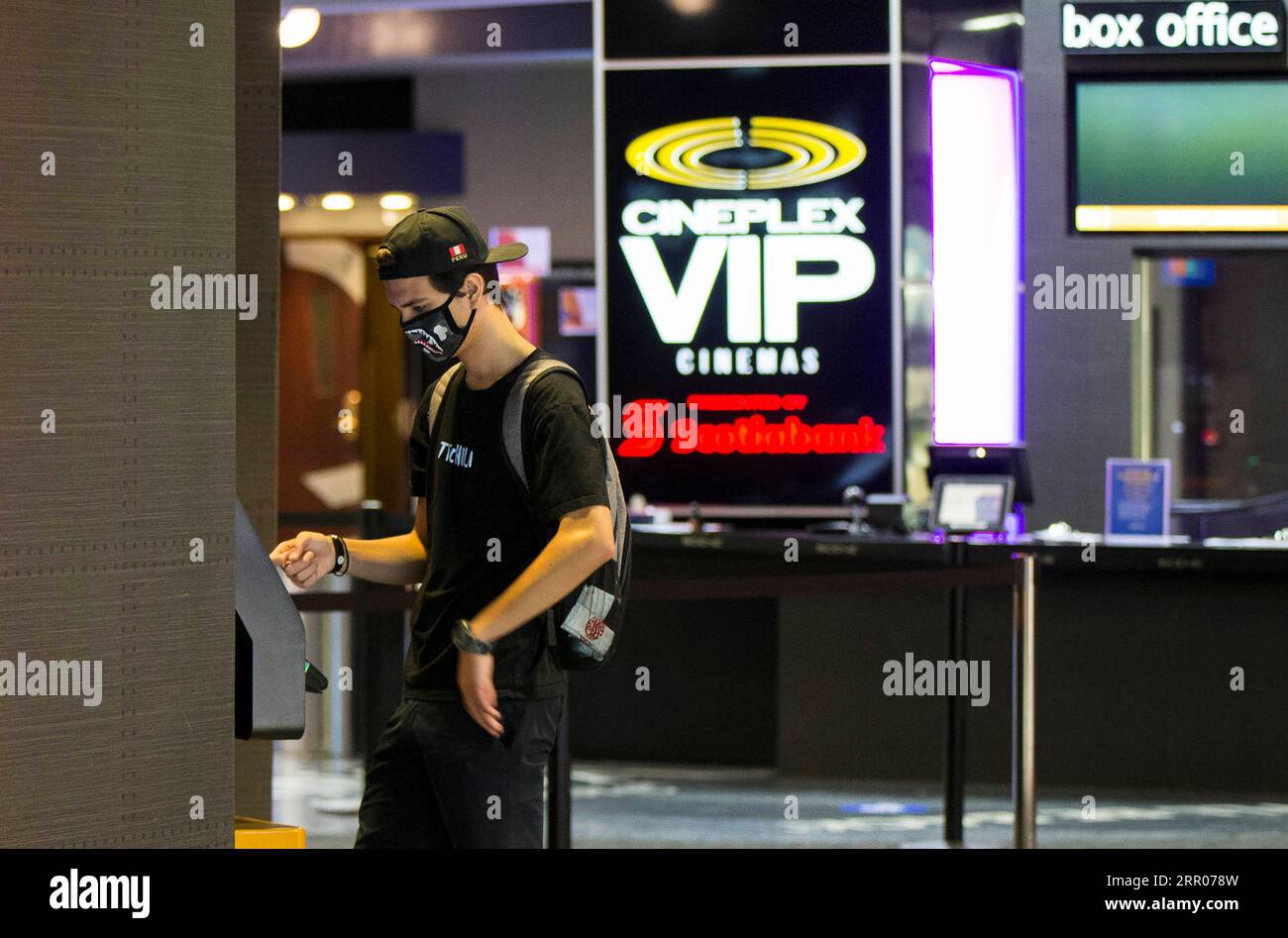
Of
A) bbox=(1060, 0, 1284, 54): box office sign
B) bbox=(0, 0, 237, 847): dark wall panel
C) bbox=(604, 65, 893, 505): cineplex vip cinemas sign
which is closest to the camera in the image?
bbox=(0, 0, 237, 847): dark wall panel

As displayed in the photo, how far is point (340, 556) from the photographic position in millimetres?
Result: 2607

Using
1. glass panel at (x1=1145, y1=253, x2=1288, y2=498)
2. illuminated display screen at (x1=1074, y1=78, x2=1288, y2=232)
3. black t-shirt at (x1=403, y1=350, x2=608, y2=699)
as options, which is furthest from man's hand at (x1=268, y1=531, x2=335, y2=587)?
glass panel at (x1=1145, y1=253, x2=1288, y2=498)

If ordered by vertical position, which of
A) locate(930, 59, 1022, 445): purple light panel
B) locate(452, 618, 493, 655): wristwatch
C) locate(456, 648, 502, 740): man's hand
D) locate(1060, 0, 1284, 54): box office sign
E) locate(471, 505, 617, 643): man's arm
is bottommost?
locate(456, 648, 502, 740): man's hand

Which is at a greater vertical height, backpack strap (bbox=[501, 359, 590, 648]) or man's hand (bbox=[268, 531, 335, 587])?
backpack strap (bbox=[501, 359, 590, 648])

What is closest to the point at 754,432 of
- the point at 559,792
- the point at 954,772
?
the point at 954,772

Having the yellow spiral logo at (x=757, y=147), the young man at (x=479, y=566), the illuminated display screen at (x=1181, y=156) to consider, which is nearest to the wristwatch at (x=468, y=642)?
the young man at (x=479, y=566)

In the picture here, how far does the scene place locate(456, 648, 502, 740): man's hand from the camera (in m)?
2.29

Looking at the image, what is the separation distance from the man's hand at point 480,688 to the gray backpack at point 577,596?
0.13m

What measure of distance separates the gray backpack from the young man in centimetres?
1

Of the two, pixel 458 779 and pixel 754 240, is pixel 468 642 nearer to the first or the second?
pixel 458 779

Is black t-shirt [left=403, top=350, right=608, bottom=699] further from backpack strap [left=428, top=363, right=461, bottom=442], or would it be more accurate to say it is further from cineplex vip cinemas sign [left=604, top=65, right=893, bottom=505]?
cineplex vip cinemas sign [left=604, top=65, right=893, bottom=505]

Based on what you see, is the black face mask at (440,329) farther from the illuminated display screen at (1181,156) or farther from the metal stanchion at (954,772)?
the illuminated display screen at (1181,156)

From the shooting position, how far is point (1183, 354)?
976cm
